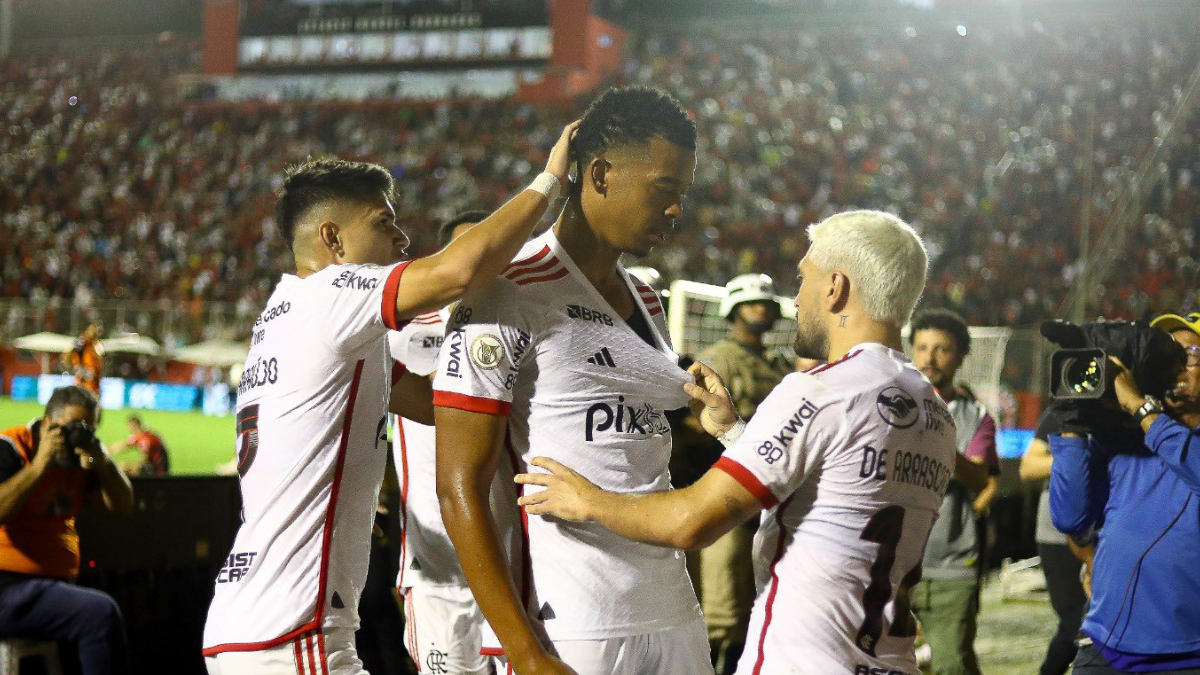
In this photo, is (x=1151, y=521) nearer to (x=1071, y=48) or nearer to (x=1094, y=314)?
(x=1094, y=314)

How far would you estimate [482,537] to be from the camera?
7.75 feet

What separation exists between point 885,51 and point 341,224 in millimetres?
31574

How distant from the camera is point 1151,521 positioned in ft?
12.1

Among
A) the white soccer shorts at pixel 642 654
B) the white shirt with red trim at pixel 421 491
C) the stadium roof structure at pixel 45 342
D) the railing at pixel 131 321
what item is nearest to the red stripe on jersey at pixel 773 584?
the white soccer shorts at pixel 642 654

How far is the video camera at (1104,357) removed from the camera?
3576 millimetres

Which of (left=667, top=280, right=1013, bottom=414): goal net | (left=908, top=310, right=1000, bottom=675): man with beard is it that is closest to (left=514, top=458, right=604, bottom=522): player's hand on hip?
(left=908, top=310, right=1000, bottom=675): man with beard

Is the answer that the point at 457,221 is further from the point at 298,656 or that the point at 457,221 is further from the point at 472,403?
the point at 472,403

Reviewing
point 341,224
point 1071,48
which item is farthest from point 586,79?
point 341,224

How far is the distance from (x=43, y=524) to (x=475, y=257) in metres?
3.76

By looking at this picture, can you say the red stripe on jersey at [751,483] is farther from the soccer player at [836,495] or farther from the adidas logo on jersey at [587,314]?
the adidas logo on jersey at [587,314]

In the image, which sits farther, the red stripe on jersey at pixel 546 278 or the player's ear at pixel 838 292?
the red stripe on jersey at pixel 546 278

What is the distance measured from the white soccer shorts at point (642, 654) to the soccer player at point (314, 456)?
495 millimetres

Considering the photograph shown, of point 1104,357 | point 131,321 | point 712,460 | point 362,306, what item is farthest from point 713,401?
point 131,321

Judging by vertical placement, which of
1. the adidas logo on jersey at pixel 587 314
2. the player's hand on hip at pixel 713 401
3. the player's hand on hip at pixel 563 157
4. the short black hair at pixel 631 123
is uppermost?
the short black hair at pixel 631 123
